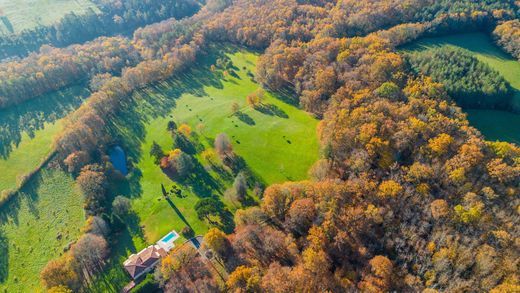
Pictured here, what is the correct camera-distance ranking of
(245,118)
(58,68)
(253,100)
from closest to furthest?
(245,118) < (253,100) < (58,68)

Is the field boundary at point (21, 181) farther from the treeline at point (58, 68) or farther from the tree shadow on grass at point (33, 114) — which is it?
the treeline at point (58, 68)

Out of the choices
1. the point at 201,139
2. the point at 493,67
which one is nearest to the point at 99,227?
the point at 201,139

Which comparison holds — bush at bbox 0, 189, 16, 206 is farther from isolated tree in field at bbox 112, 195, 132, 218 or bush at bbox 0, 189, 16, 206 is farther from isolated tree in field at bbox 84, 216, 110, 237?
isolated tree in field at bbox 112, 195, 132, 218

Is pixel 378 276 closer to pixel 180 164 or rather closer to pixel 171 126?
pixel 180 164

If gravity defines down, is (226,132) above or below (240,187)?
below

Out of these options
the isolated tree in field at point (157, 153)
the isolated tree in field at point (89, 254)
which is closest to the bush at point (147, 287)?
the isolated tree in field at point (89, 254)

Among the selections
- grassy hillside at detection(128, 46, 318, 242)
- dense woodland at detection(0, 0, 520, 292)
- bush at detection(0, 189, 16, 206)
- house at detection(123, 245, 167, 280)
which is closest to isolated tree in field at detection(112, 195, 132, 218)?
dense woodland at detection(0, 0, 520, 292)
